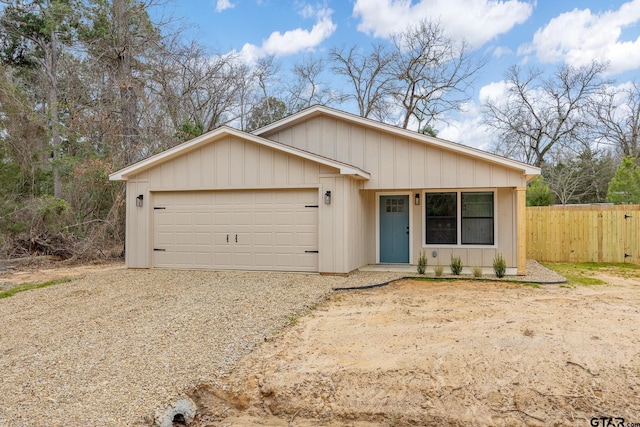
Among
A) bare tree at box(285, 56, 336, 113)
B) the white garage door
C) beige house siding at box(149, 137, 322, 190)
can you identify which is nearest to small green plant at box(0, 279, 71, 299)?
the white garage door

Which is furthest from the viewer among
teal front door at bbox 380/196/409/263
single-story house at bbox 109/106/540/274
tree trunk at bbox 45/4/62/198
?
tree trunk at bbox 45/4/62/198

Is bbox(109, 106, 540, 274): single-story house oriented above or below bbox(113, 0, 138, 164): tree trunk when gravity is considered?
below

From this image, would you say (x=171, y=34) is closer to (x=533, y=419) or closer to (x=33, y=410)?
(x=33, y=410)

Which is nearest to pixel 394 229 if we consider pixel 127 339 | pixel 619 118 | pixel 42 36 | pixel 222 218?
pixel 222 218

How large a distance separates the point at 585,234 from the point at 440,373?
34.4 feet

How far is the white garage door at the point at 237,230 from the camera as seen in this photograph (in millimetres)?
9352

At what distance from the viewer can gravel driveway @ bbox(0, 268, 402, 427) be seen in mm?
3428

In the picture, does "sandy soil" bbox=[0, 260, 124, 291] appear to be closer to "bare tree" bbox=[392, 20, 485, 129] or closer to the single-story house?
the single-story house

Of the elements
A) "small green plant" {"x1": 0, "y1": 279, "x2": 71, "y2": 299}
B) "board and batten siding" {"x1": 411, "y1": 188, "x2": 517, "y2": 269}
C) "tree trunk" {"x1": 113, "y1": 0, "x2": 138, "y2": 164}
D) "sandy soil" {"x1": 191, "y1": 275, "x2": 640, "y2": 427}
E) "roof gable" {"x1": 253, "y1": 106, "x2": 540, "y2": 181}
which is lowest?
"sandy soil" {"x1": 191, "y1": 275, "x2": 640, "y2": 427}

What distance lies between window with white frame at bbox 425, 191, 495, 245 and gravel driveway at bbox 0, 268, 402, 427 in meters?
3.03

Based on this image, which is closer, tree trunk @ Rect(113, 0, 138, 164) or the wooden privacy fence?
the wooden privacy fence

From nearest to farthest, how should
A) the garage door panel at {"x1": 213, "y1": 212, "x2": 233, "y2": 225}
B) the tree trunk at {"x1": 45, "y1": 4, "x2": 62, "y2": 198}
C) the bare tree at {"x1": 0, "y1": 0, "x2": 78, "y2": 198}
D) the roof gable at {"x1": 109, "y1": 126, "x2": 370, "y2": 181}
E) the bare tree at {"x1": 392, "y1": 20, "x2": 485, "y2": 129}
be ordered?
the roof gable at {"x1": 109, "y1": 126, "x2": 370, "y2": 181} → the garage door panel at {"x1": 213, "y1": 212, "x2": 233, "y2": 225} → the tree trunk at {"x1": 45, "y1": 4, "x2": 62, "y2": 198} → the bare tree at {"x1": 0, "y1": 0, "x2": 78, "y2": 198} → the bare tree at {"x1": 392, "y1": 20, "x2": 485, "y2": 129}

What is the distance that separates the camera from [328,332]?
17.0ft

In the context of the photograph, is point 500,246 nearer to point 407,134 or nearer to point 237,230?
point 407,134
